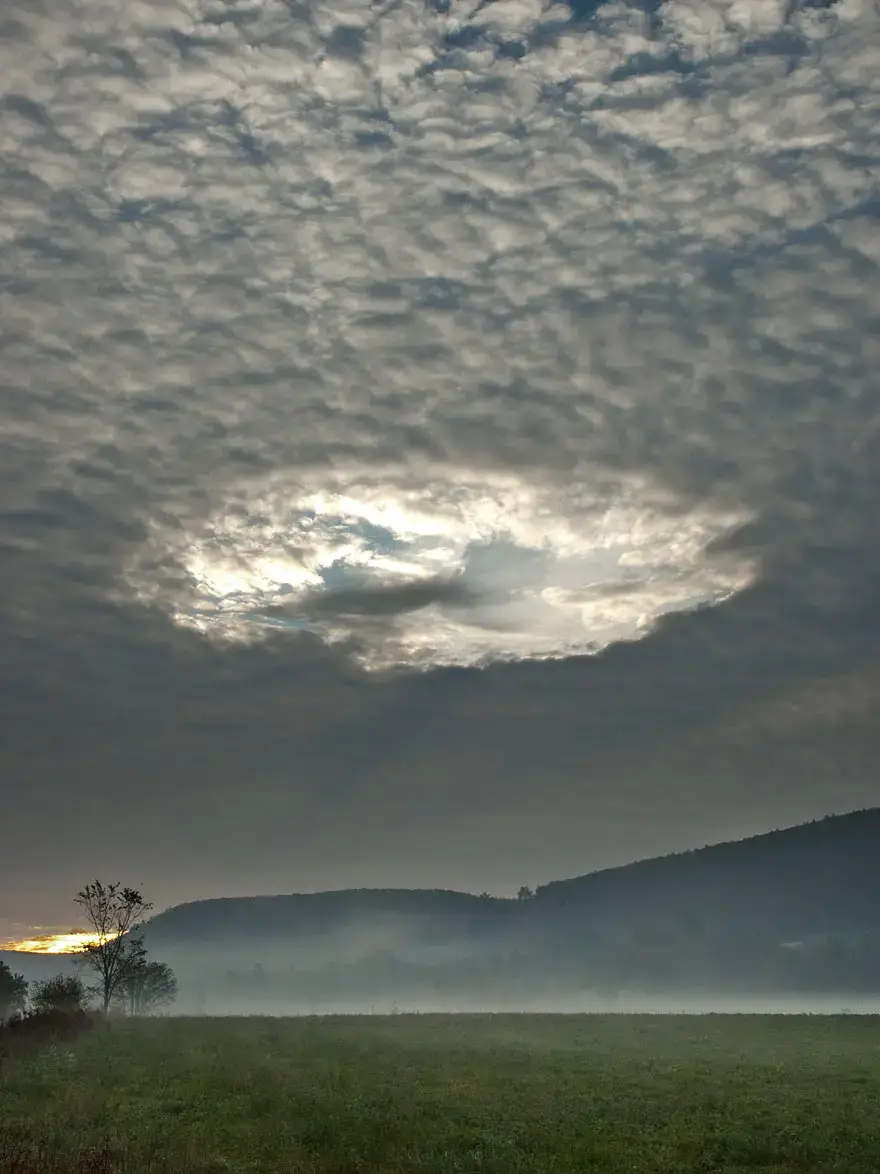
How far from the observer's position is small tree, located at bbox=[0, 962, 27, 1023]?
12294 centimetres

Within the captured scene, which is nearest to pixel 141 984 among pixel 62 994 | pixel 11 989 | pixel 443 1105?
pixel 62 994

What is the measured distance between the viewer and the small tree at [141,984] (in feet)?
339

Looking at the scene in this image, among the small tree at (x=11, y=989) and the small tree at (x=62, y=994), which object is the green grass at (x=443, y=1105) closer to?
the small tree at (x=62, y=994)

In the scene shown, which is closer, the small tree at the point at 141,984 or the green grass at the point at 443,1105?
the green grass at the point at 443,1105

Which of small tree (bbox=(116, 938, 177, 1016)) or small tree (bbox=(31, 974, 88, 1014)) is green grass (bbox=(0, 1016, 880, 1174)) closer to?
small tree (bbox=(31, 974, 88, 1014))

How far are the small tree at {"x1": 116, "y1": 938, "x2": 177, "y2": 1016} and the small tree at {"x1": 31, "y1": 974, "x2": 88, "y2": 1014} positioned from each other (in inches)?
170

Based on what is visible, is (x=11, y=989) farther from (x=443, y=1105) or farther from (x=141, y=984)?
(x=443, y=1105)

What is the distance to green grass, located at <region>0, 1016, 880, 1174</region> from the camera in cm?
2881

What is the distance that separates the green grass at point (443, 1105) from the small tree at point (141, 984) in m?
44.0

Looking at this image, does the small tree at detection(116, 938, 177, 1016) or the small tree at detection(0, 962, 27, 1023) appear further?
the small tree at detection(0, 962, 27, 1023)

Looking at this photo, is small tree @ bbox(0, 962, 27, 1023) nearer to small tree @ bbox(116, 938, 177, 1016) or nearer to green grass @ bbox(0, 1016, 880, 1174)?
small tree @ bbox(116, 938, 177, 1016)

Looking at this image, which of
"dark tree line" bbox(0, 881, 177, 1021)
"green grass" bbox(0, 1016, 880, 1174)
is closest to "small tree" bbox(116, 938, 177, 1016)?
"dark tree line" bbox(0, 881, 177, 1021)

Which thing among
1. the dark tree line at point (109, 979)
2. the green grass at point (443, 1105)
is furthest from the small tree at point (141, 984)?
the green grass at point (443, 1105)

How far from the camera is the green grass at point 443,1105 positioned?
2881 centimetres
